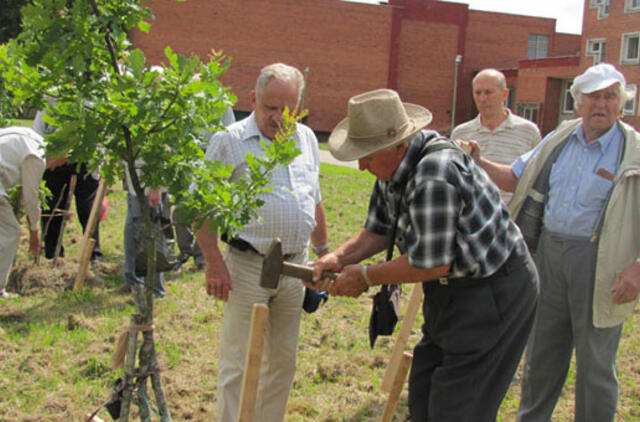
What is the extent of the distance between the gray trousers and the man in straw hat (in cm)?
74

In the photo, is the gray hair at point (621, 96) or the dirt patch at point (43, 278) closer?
the gray hair at point (621, 96)

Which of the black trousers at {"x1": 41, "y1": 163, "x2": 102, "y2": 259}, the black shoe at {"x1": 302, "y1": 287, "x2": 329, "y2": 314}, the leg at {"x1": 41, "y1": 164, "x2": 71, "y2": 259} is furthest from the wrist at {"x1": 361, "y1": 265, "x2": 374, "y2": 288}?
the leg at {"x1": 41, "y1": 164, "x2": 71, "y2": 259}

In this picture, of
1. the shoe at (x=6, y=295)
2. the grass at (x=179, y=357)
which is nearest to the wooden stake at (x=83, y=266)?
the grass at (x=179, y=357)

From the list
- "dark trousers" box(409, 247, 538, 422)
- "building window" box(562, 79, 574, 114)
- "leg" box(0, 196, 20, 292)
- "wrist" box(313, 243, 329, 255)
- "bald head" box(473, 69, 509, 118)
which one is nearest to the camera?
"dark trousers" box(409, 247, 538, 422)

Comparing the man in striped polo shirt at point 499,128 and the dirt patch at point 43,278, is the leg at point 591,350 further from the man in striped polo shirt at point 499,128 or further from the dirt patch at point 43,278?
the dirt patch at point 43,278

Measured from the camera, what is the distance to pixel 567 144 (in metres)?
3.73

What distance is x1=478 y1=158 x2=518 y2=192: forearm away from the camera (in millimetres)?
4039

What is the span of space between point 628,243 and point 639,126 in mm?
32822

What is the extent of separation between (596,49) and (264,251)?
1502 inches

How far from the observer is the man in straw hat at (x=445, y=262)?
2.51 meters

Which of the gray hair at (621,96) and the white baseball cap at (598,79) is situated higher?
the white baseball cap at (598,79)

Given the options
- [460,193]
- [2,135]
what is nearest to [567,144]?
[460,193]

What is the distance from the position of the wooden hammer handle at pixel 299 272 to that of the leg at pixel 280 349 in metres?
0.55

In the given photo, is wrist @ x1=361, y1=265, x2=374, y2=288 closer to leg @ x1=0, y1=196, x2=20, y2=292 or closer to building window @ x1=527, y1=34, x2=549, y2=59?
leg @ x1=0, y1=196, x2=20, y2=292
